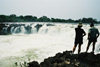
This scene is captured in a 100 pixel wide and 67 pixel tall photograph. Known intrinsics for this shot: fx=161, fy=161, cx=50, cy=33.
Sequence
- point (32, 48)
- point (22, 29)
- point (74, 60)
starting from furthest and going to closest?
point (22, 29) → point (32, 48) → point (74, 60)

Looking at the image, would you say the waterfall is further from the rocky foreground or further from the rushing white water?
the rocky foreground

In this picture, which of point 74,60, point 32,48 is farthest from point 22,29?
point 74,60

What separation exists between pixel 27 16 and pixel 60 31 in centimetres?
6817

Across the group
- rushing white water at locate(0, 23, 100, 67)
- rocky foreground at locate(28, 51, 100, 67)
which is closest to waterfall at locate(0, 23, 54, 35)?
rushing white water at locate(0, 23, 100, 67)

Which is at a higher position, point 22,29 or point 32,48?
point 32,48

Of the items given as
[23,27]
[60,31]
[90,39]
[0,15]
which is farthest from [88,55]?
[0,15]

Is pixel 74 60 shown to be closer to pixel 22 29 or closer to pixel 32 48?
pixel 32 48

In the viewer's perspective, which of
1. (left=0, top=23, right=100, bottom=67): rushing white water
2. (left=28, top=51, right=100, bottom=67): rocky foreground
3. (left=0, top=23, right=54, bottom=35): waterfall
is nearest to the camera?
(left=28, top=51, right=100, bottom=67): rocky foreground

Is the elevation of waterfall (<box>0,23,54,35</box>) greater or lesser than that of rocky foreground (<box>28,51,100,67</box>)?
lesser

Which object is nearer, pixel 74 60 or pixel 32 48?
pixel 74 60

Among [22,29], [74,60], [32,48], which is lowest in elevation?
[22,29]

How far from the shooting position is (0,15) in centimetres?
8106

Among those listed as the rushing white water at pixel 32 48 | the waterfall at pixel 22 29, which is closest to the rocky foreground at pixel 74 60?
the rushing white water at pixel 32 48

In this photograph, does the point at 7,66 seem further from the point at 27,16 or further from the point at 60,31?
the point at 27,16
